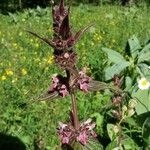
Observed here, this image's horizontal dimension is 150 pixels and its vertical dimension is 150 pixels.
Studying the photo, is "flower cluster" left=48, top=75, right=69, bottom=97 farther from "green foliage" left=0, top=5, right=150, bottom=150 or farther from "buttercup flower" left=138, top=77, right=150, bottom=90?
"buttercup flower" left=138, top=77, right=150, bottom=90

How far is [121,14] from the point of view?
1318 cm

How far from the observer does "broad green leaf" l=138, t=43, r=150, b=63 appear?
5109 millimetres

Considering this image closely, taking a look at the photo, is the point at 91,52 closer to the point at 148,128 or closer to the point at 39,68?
the point at 39,68

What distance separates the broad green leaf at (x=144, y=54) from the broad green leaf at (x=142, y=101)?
0.88 metres

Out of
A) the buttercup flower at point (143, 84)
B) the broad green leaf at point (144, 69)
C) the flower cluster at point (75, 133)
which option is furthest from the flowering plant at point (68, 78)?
the broad green leaf at point (144, 69)

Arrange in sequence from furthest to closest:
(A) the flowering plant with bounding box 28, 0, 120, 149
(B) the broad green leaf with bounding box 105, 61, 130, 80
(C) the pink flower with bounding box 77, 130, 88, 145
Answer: (B) the broad green leaf with bounding box 105, 61, 130, 80 < (C) the pink flower with bounding box 77, 130, 88, 145 < (A) the flowering plant with bounding box 28, 0, 120, 149

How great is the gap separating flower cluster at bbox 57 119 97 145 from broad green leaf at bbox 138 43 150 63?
114 inches

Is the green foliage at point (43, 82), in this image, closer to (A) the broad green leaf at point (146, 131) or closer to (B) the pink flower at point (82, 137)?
(A) the broad green leaf at point (146, 131)

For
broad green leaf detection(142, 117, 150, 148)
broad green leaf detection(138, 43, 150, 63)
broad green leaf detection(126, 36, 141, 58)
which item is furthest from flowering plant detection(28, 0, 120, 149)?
broad green leaf detection(126, 36, 141, 58)

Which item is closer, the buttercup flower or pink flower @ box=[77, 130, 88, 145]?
pink flower @ box=[77, 130, 88, 145]

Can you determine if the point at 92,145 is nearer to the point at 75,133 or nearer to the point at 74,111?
the point at 75,133

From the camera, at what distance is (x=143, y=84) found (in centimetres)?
438

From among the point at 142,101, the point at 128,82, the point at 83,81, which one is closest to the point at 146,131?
the point at 142,101

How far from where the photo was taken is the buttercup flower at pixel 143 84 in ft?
14.2
